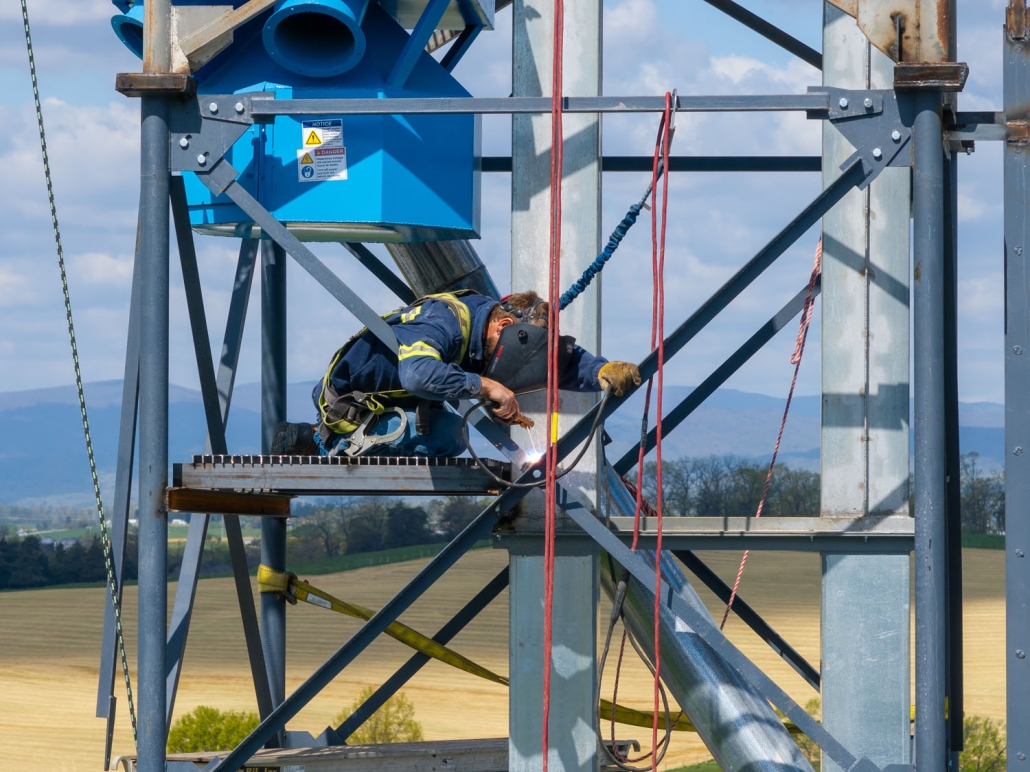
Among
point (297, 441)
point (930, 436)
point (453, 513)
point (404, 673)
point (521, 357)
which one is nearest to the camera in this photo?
point (930, 436)

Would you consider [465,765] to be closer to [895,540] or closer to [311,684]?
[311,684]

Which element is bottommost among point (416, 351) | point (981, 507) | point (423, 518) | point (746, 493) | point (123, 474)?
point (423, 518)

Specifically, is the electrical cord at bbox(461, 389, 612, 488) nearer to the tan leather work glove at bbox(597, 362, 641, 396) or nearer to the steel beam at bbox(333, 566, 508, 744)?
the tan leather work glove at bbox(597, 362, 641, 396)

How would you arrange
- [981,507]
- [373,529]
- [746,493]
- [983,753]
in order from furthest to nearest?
[373,529] → [981,507] → [746,493] → [983,753]

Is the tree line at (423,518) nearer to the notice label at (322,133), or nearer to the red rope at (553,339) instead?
the notice label at (322,133)

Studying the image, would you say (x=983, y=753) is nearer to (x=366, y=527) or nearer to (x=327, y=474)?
(x=327, y=474)

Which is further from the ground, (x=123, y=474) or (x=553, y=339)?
(x=553, y=339)

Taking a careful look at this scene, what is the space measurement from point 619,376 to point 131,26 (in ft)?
11.1

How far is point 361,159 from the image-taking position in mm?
6984

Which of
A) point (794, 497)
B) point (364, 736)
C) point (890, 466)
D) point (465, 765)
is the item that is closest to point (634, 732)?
point (364, 736)

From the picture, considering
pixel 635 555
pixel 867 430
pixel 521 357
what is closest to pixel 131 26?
pixel 521 357

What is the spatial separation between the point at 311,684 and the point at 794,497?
55.8 metres

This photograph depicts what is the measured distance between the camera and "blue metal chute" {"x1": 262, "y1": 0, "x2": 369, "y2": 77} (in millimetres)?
6961

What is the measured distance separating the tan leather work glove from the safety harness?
0.65 m
